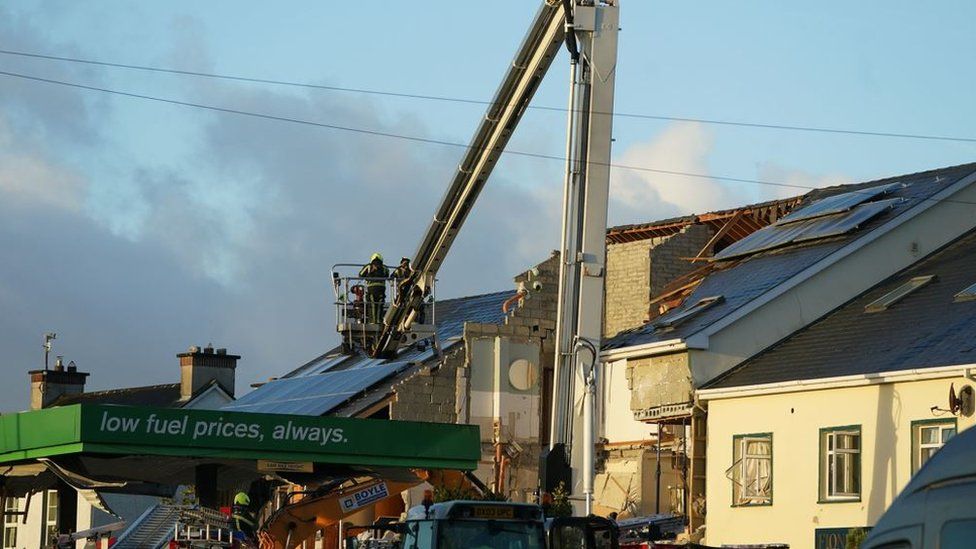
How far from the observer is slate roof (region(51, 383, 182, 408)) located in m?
59.2

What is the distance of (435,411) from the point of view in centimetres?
3888

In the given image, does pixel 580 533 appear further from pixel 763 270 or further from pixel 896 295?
pixel 763 270

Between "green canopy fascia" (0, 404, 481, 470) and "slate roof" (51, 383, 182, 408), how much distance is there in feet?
97.2

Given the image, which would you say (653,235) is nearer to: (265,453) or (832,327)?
(832,327)

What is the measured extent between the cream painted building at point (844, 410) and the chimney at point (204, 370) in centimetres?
2938

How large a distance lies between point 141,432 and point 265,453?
2271 mm

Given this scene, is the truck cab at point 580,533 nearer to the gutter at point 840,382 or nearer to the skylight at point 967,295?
the gutter at point 840,382

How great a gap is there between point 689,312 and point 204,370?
1086 inches

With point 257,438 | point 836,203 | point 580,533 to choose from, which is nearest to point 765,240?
point 836,203

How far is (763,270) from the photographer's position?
35.0 m

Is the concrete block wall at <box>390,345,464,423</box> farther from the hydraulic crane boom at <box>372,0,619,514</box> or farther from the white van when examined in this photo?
the white van

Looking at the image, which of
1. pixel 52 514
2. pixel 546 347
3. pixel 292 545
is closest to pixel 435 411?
pixel 546 347

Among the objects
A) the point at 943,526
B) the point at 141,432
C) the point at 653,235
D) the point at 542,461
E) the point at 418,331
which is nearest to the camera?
the point at 943,526

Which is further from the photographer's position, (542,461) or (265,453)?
(265,453)
